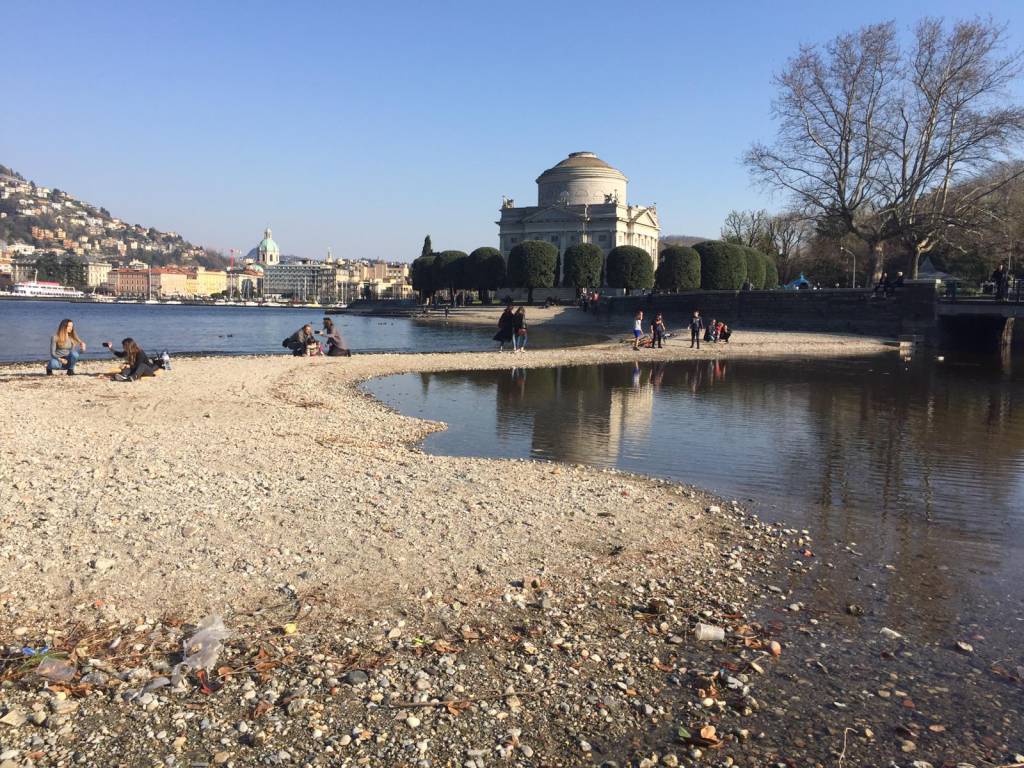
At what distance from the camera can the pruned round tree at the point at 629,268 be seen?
75.8 metres

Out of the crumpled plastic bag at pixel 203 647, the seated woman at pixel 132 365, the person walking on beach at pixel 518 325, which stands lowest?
the crumpled plastic bag at pixel 203 647

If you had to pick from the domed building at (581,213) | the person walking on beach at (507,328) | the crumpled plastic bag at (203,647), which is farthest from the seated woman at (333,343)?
the domed building at (581,213)

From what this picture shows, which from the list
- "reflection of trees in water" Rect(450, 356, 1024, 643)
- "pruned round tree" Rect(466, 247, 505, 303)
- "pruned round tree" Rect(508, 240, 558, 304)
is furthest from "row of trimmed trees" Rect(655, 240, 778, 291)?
"reflection of trees in water" Rect(450, 356, 1024, 643)

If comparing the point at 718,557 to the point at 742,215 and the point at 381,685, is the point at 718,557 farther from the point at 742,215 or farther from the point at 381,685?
the point at 742,215

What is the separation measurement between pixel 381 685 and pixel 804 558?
13.6 ft

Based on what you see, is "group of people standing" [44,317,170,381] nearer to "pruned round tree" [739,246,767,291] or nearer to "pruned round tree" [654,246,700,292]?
"pruned round tree" [654,246,700,292]

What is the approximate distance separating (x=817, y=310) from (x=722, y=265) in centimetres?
2806

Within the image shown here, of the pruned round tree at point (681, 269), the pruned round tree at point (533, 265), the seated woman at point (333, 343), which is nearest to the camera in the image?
the seated woman at point (333, 343)

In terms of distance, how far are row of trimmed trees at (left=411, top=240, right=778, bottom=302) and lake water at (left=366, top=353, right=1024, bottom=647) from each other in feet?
151

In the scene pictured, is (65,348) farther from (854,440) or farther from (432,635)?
(854,440)

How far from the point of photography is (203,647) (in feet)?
15.4

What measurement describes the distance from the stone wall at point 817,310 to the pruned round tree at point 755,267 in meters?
22.8

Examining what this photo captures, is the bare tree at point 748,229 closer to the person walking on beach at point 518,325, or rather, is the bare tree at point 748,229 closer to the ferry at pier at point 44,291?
the person walking on beach at point 518,325

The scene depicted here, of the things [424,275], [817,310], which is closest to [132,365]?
[817,310]
